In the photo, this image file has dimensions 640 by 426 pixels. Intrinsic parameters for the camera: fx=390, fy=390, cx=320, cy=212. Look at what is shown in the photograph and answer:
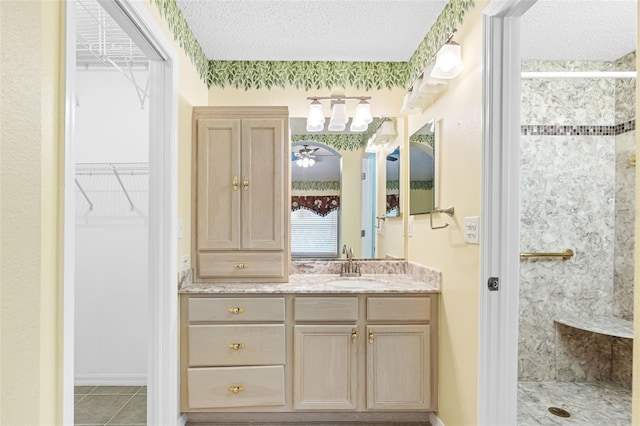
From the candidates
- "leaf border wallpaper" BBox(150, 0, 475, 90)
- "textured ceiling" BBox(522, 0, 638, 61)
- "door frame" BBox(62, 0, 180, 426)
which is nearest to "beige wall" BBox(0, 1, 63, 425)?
"door frame" BBox(62, 0, 180, 426)

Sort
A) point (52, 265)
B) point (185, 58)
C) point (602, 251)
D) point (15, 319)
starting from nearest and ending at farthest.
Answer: point (15, 319) < point (52, 265) < point (185, 58) < point (602, 251)

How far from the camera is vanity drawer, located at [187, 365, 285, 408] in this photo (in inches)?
87.9

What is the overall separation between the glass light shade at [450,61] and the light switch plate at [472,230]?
2.36 feet

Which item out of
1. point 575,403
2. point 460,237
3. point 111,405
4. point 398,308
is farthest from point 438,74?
point 111,405

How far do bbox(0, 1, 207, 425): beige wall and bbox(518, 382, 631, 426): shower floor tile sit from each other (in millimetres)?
2445

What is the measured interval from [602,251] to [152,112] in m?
3.12

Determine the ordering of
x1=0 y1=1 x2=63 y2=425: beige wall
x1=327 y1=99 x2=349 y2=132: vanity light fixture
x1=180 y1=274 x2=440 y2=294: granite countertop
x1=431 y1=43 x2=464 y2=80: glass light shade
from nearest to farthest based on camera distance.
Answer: x1=0 y1=1 x2=63 y2=425: beige wall → x1=431 y1=43 x2=464 y2=80: glass light shade → x1=180 y1=274 x2=440 y2=294: granite countertop → x1=327 y1=99 x2=349 y2=132: vanity light fixture

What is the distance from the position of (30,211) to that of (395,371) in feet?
6.43

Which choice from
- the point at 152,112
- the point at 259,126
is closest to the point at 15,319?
the point at 152,112

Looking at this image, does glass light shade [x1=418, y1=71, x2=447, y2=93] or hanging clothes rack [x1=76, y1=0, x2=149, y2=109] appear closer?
glass light shade [x1=418, y1=71, x2=447, y2=93]

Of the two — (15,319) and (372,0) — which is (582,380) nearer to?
(372,0)

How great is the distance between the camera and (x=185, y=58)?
7.61 ft

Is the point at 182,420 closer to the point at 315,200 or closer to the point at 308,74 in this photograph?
the point at 315,200

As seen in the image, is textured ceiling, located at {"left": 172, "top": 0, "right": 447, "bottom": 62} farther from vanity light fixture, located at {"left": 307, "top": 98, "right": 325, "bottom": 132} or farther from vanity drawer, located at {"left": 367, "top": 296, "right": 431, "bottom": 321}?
vanity drawer, located at {"left": 367, "top": 296, "right": 431, "bottom": 321}
